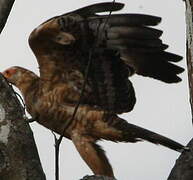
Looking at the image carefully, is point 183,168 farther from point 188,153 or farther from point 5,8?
point 5,8

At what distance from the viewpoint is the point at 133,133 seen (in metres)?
6.48

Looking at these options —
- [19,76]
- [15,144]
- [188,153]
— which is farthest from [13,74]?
[15,144]

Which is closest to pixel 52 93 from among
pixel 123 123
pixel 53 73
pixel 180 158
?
pixel 53 73

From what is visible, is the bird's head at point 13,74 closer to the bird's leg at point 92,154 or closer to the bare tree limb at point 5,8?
the bird's leg at point 92,154

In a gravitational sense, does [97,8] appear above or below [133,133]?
above

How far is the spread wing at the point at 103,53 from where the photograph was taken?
6.20 meters

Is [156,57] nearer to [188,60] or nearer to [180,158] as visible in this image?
[180,158]

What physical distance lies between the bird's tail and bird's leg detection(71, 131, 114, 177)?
24 centimetres

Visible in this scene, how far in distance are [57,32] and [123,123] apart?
1.12 metres

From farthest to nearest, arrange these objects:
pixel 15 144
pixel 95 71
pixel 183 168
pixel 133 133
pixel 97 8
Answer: pixel 95 71 < pixel 133 133 < pixel 97 8 < pixel 183 168 < pixel 15 144

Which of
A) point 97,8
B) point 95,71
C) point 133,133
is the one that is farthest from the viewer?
point 95,71

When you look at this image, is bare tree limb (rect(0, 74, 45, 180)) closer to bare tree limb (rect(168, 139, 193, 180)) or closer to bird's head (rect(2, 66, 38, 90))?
bare tree limb (rect(168, 139, 193, 180))

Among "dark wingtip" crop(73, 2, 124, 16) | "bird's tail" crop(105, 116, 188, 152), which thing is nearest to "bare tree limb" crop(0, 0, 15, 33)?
"dark wingtip" crop(73, 2, 124, 16)

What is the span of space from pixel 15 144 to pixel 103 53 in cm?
296
